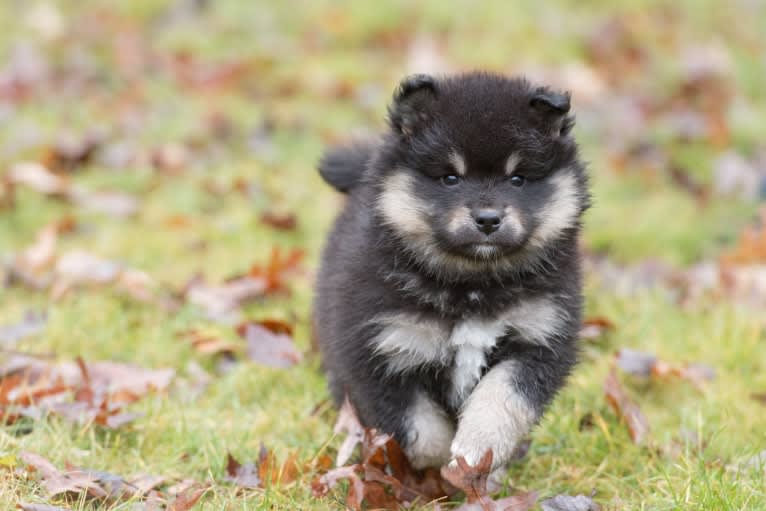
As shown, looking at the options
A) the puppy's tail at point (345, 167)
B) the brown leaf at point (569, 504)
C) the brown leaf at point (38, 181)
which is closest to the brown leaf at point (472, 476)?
the brown leaf at point (569, 504)

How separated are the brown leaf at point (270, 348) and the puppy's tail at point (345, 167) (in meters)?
0.79

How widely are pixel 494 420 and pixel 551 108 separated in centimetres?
106

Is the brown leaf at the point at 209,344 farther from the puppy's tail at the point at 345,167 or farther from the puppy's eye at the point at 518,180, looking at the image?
the puppy's eye at the point at 518,180

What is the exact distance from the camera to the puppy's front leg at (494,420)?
327cm

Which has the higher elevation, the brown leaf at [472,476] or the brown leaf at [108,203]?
the brown leaf at [472,476]

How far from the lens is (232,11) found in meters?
10.2

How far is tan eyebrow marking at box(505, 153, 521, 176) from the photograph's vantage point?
11.2 ft

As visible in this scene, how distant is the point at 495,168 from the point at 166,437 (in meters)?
1.60

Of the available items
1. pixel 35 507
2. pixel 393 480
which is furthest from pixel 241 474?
pixel 35 507

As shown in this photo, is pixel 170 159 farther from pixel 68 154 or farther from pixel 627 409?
pixel 627 409

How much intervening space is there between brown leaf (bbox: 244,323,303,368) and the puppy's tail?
31.0 inches

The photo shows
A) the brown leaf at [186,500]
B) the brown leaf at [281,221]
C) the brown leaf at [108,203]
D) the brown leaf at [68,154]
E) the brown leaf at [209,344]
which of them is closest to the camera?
the brown leaf at [186,500]

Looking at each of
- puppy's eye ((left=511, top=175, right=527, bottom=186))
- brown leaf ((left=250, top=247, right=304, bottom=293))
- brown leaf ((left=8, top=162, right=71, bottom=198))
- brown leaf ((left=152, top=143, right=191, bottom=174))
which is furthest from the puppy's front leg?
brown leaf ((left=152, top=143, right=191, bottom=174))

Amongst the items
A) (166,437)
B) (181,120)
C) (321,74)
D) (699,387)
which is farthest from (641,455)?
(321,74)
